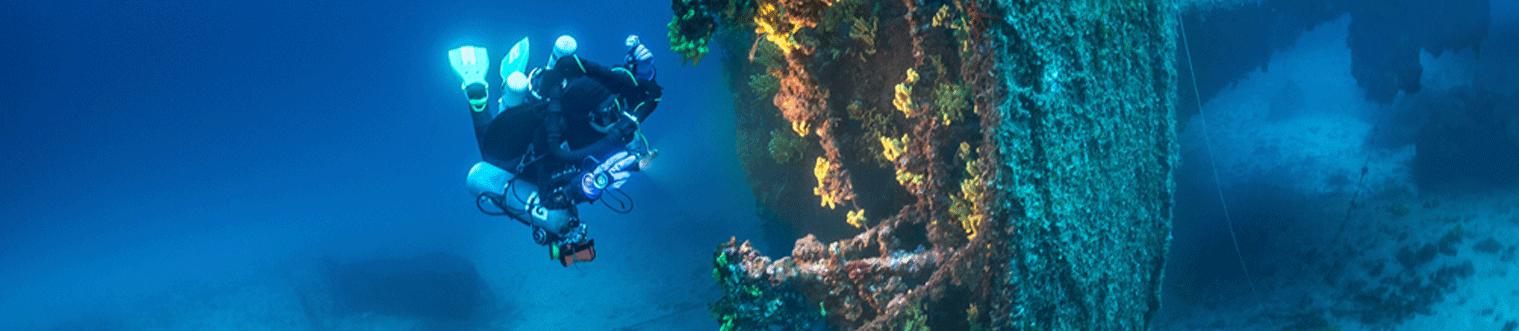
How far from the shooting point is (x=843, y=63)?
435 centimetres

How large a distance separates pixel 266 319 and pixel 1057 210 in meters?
18.4

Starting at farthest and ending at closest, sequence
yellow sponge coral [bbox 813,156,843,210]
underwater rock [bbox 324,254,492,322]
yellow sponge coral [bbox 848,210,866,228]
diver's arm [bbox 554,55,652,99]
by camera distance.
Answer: underwater rock [bbox 324,254,492,322] < yellow sponge coral [bbox 813,156,843,210] < yellow sponge coral [bbox 848,210,866,228] < diver's arm [bbox 554,55,652,99]

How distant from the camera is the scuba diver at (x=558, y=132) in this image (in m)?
3.34

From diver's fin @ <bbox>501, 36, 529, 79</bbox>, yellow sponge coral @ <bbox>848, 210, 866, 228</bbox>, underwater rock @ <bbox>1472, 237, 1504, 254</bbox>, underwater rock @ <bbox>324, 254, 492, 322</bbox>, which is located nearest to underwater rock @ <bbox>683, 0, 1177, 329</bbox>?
yellow sponge coral @ <bbox>848, 210, 866, 228</bbox>

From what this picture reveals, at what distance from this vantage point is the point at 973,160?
3418 millimetres

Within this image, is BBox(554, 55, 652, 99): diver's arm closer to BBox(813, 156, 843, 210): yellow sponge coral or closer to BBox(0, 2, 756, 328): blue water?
BBox(813, 156, 843, 210): yellow sponge coral

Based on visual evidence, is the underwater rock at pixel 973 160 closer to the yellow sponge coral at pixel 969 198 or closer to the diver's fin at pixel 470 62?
the yellow sponge coral at pixel 969 198

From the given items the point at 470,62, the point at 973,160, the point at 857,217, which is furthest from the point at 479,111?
the point at 973,160

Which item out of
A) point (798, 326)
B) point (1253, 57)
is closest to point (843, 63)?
point (798, 326)

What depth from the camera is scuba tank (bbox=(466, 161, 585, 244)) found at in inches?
139

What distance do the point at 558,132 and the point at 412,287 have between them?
1274cm

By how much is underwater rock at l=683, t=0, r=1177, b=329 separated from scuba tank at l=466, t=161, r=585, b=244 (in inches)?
55.2

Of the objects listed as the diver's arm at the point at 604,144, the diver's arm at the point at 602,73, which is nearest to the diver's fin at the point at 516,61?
the diver's arm at the point at 602,73

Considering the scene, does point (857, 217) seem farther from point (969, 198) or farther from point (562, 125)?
point (562, 125)
